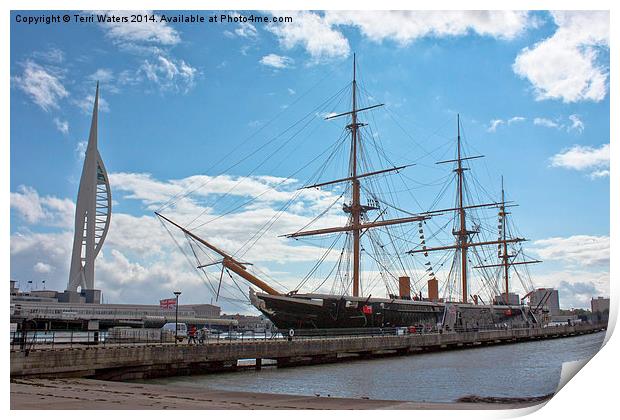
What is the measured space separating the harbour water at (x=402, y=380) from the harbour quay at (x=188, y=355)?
2.62 ft

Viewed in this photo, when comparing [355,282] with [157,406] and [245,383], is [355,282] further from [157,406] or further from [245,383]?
[157,406]

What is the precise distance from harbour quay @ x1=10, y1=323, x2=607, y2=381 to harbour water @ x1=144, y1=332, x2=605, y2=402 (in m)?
0.80

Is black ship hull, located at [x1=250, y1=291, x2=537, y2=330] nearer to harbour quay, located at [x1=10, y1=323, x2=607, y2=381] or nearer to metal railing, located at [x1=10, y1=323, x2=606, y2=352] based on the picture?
metal railing, located at [x1=10, y1=323, x2=606, y2=352]

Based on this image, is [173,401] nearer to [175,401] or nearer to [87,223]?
[175,401]

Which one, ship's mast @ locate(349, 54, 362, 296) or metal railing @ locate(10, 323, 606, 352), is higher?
ship's mast @ locate(349, 54, 362, 296)

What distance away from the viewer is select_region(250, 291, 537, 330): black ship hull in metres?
44.4

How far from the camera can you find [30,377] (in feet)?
63.9

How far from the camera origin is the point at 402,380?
86.6 feet

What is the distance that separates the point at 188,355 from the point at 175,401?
12564 millimetres

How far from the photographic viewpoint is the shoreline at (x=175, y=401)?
44.3ft

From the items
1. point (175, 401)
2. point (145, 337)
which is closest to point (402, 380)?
point (145, 337)

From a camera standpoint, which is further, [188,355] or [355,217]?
[355,217]

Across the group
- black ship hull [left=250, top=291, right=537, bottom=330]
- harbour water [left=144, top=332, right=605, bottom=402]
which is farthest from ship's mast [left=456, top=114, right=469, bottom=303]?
harbour water [left=144, top=332, right=605, bottom=402]
